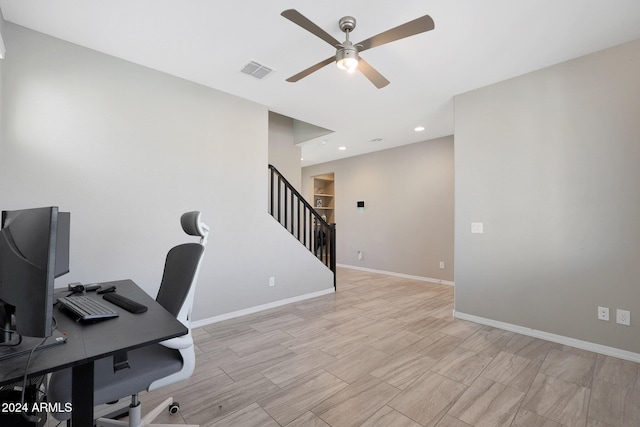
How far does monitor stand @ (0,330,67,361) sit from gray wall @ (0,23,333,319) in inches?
75.2

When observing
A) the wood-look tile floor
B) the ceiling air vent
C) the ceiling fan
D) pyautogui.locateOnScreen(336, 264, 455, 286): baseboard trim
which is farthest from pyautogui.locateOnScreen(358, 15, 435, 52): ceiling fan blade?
pyautogui.locateOnScreen(336, 264, 455, 286): baseboard trim

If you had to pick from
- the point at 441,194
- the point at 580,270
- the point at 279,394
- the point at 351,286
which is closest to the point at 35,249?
the point at 279,394

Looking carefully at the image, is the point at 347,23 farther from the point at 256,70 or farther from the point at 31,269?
the point at 31,269

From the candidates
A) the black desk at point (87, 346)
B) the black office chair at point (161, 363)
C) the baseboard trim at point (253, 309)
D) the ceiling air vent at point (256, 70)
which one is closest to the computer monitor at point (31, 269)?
the black desk at point (87, 346)

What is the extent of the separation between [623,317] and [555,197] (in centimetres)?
117

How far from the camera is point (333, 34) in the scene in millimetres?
2338

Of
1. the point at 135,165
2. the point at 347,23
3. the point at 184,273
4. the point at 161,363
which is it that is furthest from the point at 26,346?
the point at 347,23

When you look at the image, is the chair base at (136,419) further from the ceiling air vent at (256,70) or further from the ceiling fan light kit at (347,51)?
the ceiling air vent at (256,70)

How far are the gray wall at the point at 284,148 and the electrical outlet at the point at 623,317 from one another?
14.2ft

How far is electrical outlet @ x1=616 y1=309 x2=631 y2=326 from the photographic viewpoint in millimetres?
2451

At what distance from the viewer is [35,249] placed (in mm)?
803

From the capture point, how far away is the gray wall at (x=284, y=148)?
4992 mm

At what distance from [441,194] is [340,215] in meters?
2.65

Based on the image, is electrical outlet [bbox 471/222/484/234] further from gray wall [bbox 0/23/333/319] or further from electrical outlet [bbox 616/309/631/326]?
gray wall [bbox 0/23/333/319]
